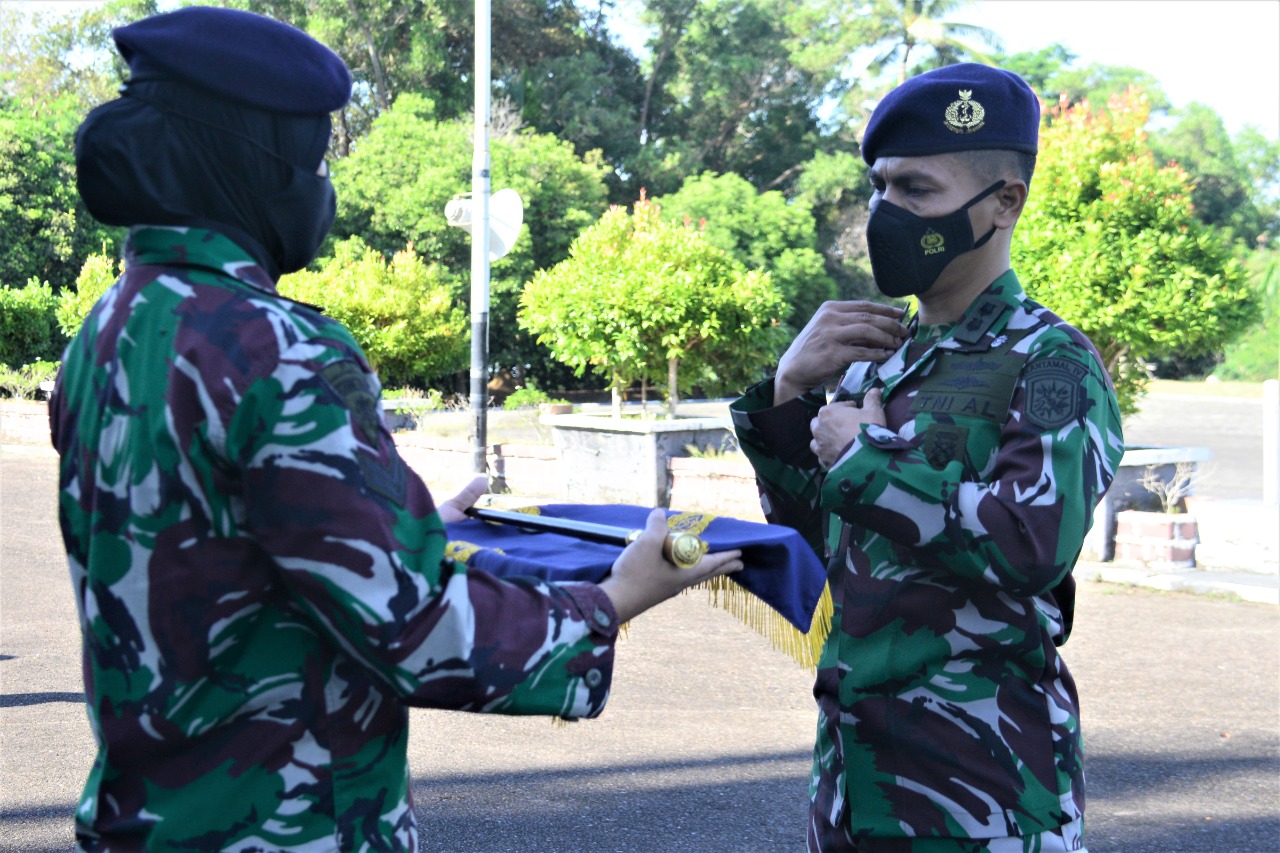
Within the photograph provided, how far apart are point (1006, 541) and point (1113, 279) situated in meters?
9.66

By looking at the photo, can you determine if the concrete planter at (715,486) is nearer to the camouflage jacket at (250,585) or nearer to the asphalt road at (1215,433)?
the asphalt road at (1215,433)

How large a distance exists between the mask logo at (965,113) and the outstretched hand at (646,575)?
935mm

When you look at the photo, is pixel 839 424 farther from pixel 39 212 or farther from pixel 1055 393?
pixel 39 212

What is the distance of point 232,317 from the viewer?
1348 millimetres

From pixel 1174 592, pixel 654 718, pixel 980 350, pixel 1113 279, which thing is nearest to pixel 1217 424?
pixel 1113 279

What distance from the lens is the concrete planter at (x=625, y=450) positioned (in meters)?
11.7

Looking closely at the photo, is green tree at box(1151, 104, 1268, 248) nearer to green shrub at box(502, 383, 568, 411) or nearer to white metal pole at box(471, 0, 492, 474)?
green shrub at box(502, 383, 568, 411)

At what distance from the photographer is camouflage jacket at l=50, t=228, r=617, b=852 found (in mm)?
1306

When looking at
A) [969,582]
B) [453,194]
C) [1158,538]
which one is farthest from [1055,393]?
[453,194]

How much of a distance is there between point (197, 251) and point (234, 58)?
0.70ft

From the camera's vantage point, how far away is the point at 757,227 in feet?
106

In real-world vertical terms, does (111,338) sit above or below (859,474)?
above

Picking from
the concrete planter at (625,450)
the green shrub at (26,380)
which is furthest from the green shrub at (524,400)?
the green shrub at (26,380)

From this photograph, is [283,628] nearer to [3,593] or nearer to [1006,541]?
[1006,541]
